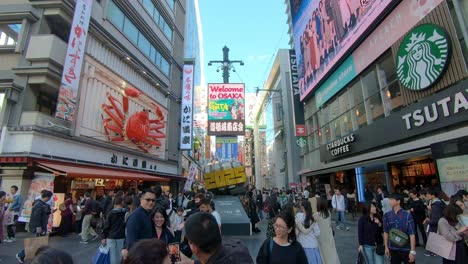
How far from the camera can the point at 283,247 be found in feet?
10.2

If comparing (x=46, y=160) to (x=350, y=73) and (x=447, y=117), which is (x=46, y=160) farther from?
(x=350, y=73)

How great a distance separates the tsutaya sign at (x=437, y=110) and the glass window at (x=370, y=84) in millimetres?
3880

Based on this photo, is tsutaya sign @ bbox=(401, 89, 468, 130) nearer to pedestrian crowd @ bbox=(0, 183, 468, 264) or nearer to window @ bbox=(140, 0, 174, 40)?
pedestrian crowd @ bbox=(0, 183, 468, 264)

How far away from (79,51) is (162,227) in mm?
11932

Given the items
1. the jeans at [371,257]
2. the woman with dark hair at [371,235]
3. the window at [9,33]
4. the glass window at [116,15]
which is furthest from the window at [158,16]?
the jeans at [371,257]

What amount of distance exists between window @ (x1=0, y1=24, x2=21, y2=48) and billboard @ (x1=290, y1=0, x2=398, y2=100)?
695 inches

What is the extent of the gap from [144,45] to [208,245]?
73.6 ft

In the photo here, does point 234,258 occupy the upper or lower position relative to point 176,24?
lower

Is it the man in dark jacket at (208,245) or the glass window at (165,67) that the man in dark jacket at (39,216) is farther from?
the glass window at (165,67)

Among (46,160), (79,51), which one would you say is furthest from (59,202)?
(79,51)

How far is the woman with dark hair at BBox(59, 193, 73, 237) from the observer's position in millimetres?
10906

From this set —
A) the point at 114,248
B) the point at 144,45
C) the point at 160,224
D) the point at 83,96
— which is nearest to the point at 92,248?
the point at 114,248

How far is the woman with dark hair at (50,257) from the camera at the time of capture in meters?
1.42

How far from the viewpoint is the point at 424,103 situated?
34.2 feet
